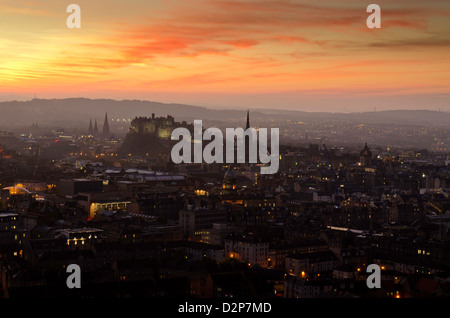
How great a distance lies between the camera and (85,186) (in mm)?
69688

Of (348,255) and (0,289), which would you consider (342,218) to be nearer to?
(348,255)

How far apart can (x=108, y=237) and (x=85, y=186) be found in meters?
25.8

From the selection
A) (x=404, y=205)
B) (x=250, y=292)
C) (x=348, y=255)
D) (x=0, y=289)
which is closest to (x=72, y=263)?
(x=0, y=289)

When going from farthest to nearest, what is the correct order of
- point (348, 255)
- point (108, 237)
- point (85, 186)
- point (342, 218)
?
point (85, 186) < point (342, 218) < point (108, 237) < point (348, 255)

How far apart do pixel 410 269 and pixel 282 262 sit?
646 cm

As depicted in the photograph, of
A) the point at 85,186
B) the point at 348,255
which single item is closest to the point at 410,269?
the point at 348,255

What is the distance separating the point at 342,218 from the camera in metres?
54.1

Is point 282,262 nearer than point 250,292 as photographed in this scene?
No
